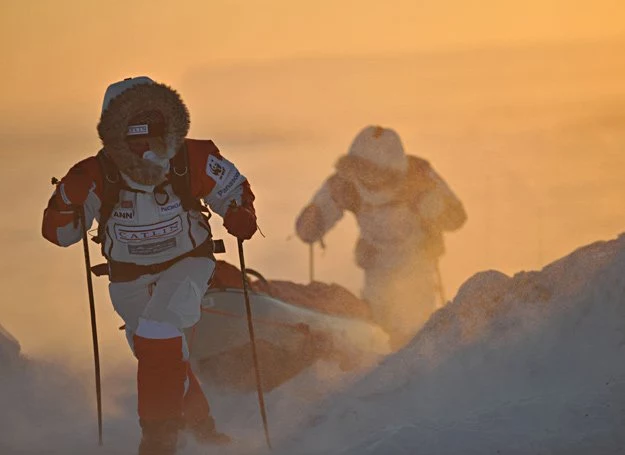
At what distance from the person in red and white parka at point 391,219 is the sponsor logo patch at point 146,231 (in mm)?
3606

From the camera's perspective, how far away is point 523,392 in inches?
326

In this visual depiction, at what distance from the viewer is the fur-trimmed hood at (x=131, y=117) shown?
8016 millimetres

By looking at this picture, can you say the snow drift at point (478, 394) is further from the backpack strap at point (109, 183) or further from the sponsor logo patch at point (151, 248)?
the backpack strap at point (109, 183)

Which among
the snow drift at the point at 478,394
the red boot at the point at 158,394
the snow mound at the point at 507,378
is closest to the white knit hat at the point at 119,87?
the red boot at the point at 158,394

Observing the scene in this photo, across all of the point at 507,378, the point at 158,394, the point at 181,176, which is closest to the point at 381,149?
the point at 507,378

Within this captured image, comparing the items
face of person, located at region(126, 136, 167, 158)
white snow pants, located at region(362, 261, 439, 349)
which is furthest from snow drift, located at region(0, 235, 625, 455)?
white snow pants, located at region(362, 261, 439, 349)

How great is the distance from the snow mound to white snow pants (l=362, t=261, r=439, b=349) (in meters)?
2.76

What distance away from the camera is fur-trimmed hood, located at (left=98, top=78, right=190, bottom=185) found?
8016 mm

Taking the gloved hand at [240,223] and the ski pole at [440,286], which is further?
the ski pole at [440,286]

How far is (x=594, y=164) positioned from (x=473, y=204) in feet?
6.18

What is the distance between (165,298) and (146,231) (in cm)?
33

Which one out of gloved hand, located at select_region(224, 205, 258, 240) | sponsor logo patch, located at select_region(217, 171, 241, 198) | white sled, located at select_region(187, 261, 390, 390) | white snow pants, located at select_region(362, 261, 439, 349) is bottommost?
white sled, located at select_region(187, 261, 390, 390)

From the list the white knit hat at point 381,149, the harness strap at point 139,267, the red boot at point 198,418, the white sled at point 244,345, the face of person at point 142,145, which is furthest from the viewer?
the white knit hat at point 381,149

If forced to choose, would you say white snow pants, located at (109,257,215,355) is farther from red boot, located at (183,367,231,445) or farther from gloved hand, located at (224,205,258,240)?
red boot, located at (183,367,231,445)
